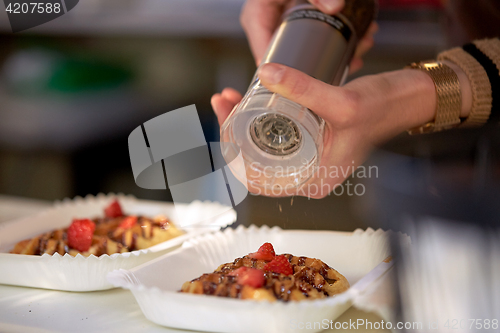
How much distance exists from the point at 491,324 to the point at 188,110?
0.63 meters

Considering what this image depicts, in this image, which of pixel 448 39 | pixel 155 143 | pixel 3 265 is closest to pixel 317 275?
pixel 155 143

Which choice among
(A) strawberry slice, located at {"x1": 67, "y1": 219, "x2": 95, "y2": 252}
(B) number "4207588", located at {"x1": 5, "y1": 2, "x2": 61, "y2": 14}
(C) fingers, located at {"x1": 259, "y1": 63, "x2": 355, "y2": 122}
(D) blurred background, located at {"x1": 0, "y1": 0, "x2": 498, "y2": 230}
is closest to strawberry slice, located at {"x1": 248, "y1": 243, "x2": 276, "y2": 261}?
(C) fingers, located at {"x1": 259, "y1": 63, "x2": 355, "y2": 122}

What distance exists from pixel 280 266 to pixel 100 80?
2.80m

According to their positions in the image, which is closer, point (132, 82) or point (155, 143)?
point (155, 143)

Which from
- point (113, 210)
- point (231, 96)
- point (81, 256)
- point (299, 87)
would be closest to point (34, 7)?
point (113, 210)

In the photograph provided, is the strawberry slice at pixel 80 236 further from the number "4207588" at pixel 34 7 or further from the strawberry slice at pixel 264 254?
the number "4207588" at pixel 34 7

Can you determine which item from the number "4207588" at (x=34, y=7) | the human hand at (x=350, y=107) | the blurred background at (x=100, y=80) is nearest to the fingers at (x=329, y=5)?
the human hand at (x=350, y=107)

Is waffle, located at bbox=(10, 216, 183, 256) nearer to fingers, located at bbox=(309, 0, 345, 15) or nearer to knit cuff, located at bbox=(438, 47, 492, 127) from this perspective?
fingers, located at bbox=(309, 0, 345, 15)

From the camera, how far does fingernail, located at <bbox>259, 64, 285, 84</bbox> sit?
24.3 inches

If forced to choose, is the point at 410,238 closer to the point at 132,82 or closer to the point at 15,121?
the point at 132,82

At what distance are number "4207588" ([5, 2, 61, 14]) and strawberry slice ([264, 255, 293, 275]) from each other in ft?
3.36

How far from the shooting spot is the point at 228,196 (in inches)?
35.6

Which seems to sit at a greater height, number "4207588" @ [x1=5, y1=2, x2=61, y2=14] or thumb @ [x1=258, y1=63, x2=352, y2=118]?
number "4207588" @ [x1=5, y1=2, x2=61, y2=14]

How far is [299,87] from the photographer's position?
634 millimetres
